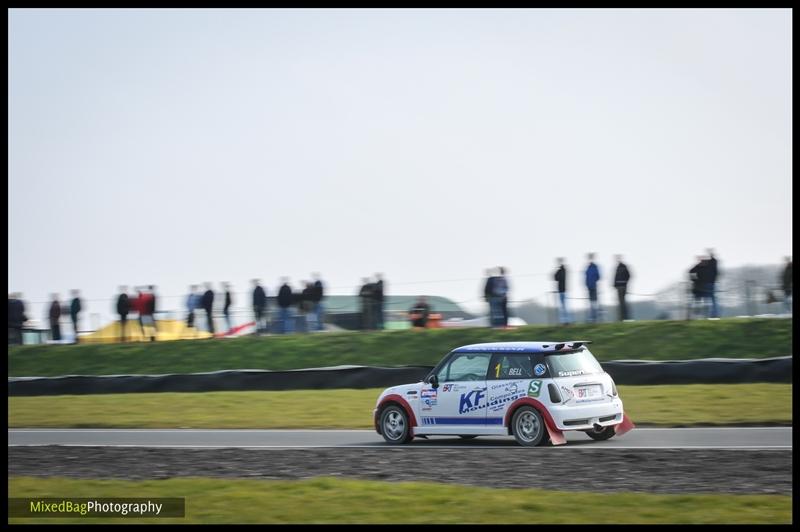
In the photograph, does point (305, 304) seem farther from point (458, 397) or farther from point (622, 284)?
point (458, 397)

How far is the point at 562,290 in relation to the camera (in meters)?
28.2

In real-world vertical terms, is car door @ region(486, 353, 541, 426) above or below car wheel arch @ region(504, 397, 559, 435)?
above

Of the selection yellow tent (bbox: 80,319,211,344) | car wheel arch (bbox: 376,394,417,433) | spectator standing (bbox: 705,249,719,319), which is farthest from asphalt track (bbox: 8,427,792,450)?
yellow tent (bbox: 80,319,211,344)

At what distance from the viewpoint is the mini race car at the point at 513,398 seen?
14.9 m

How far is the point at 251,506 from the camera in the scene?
34.8 ft

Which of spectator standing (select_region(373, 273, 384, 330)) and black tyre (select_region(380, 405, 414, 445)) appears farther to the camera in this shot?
spectator standing (select_region(373, 273, 384, 330))

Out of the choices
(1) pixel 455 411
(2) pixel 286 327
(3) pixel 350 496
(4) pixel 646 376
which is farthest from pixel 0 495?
(2) pixel 286 327

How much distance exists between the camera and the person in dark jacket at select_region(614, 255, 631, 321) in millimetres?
27344

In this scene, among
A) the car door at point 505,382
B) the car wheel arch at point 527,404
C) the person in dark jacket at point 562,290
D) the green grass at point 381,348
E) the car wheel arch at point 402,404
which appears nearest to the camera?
the car wheel arch at point 527,404

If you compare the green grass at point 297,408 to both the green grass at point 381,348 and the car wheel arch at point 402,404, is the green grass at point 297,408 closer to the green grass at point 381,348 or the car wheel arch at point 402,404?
the car wheel arch at point 402,404

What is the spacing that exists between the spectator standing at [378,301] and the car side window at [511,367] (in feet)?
50.5

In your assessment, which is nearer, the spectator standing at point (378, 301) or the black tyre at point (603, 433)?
the black tyre at point (603, 433)

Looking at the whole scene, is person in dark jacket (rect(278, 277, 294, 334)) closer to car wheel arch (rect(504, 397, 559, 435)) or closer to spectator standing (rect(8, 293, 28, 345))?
spectator standing (rect(8, 293, 28, 345))

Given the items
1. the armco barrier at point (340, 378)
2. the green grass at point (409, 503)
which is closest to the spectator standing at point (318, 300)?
the armco barrier at point (340, 378)
